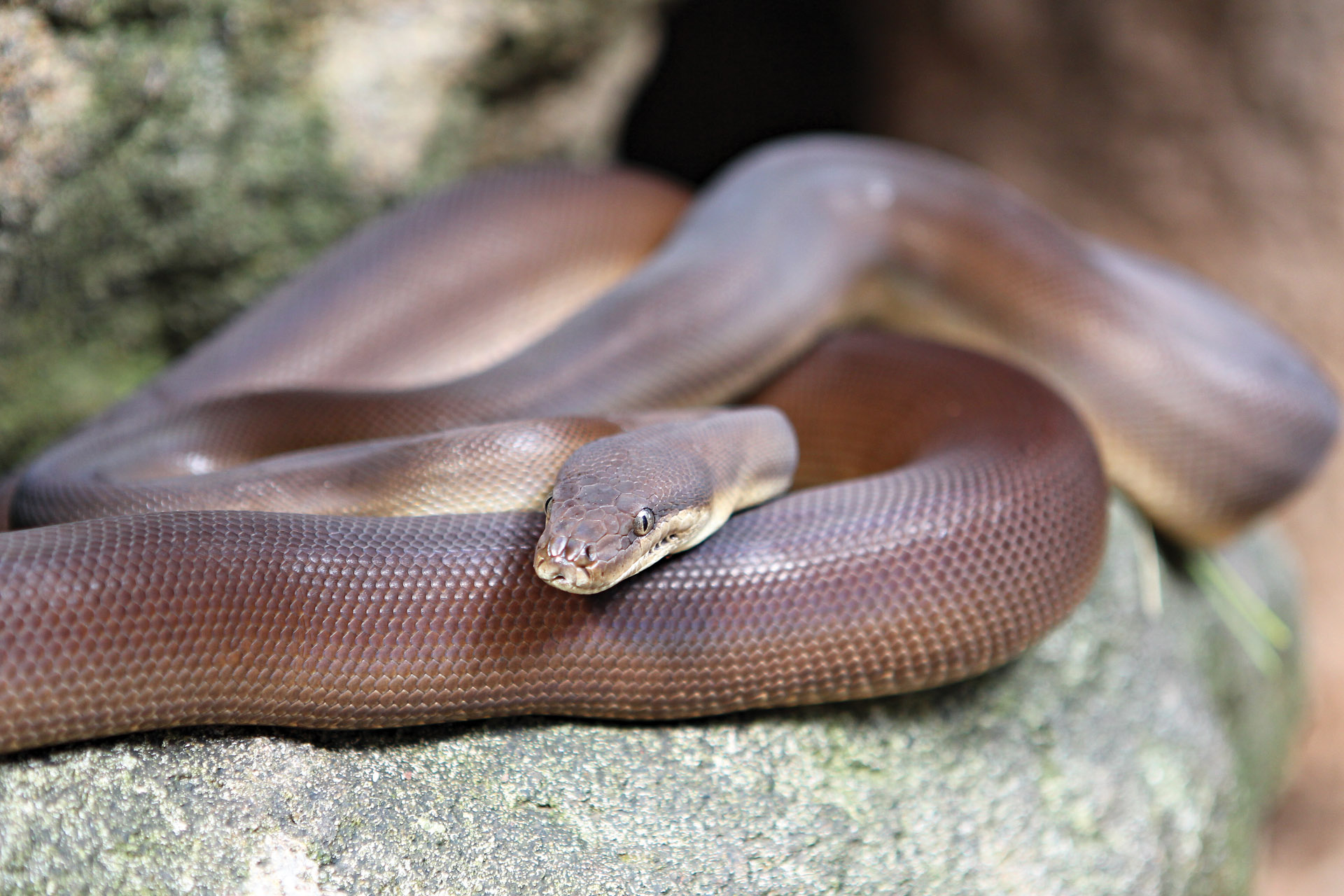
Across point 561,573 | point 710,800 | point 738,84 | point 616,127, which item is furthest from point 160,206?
point 738,84

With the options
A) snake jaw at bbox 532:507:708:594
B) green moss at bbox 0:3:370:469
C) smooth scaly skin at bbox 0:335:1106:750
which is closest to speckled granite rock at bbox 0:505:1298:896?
smooth scaly skin at bbox 0:335:1106:750

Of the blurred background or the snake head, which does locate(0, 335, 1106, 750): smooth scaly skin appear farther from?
the blurred background

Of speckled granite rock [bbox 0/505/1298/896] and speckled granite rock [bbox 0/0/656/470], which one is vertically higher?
speckled granite rock [bbox 0/0/656/470]

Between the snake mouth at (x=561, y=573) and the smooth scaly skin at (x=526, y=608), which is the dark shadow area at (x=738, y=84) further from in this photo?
the snake mouth at (x=561, y=573)

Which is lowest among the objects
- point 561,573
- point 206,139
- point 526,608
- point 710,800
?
point 710,800

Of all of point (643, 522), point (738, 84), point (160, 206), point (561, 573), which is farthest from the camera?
point (738, 84)

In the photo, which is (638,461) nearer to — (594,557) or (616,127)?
(594,557)

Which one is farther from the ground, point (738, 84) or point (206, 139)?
point (206, 139)

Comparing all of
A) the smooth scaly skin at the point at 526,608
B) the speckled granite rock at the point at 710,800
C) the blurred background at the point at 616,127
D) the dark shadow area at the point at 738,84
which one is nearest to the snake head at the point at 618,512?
the smooth scaly skin at the point at 526,608
